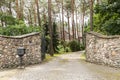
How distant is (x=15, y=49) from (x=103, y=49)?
4.83 m

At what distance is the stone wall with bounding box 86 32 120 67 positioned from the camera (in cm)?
1230

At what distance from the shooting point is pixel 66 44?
36.7 meters

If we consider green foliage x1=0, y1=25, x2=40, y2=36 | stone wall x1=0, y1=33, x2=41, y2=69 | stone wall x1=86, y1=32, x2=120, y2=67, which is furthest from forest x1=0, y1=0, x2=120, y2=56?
stone wall x1=0, y1=33, x2=41, y2=69

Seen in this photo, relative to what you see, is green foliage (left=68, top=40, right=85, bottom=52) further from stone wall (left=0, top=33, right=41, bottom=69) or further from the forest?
stone wall (left=0, top=33, right=41, bottom=69)

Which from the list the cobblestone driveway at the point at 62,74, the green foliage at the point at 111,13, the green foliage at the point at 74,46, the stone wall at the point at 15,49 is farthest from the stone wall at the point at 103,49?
the green foliage at the point at 74,46

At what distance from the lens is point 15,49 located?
12914mm

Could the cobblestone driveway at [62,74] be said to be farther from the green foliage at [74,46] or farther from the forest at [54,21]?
the green foliage at [74,46]

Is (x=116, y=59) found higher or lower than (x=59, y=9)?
lower

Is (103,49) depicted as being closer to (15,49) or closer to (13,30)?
(15,49)

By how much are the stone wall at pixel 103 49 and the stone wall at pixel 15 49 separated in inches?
133

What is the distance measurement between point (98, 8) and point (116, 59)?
3.92 metres

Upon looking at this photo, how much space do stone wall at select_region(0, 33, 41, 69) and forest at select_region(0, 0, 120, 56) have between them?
8.62ft

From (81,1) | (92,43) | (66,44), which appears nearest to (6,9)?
(66,44)

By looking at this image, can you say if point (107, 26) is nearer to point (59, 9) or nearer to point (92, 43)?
point (92, 43)
